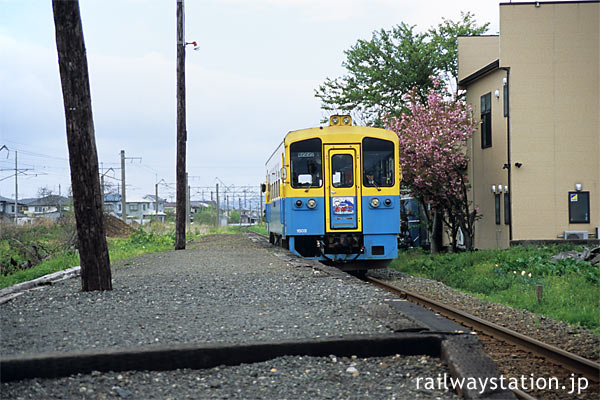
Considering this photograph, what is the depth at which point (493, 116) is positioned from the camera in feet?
70.4

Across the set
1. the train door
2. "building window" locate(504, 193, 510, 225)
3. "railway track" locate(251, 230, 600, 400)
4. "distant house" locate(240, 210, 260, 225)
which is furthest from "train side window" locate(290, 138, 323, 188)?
"distant house" locate(240, 210, 260, 225)

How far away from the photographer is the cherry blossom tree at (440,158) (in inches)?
836

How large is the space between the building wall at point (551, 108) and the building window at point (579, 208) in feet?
0.42

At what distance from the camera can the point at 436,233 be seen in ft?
78.3

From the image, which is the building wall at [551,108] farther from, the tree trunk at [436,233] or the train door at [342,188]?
the train door at [342,188]

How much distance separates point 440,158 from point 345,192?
8.11 m

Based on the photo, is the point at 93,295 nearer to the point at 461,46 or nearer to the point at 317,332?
the point at 317,332

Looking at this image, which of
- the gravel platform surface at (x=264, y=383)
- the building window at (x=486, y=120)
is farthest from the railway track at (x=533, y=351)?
the building window at (x=486, y=120)

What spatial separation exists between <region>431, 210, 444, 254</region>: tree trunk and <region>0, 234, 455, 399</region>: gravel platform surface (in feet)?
39.7

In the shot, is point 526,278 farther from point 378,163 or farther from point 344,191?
point 344,191

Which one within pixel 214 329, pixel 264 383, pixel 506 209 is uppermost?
pixel 506 209

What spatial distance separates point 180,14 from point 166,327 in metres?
16.8

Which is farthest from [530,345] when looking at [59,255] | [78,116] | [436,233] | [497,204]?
[436,233]

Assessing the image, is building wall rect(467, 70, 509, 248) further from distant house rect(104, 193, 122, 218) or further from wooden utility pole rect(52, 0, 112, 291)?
distant house rect(104, 193, 122, 218)
